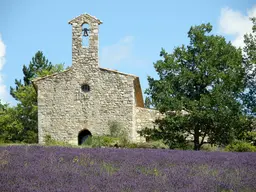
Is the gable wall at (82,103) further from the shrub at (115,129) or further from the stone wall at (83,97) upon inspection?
the shrub at (115,129)

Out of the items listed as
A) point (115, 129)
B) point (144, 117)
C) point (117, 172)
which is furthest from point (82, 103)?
→ point (117, 172)

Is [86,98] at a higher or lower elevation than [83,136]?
higher

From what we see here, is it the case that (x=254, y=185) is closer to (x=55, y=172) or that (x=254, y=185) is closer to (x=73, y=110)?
(x=55, y=172)

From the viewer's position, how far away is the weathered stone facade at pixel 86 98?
22.6m

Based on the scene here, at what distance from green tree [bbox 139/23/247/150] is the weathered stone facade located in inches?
136

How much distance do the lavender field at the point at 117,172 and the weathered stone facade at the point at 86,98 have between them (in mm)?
12124

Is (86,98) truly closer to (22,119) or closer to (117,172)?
(22,119)

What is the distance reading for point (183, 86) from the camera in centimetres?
1908

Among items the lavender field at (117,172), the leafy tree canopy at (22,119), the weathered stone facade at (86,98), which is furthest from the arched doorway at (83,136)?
the lavender field at (117,172)

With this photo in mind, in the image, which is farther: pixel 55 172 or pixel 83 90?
pixel 83 90

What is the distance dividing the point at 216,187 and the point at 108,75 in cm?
1690

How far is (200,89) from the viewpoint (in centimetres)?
1922

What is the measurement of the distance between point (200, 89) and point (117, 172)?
40.4 feet

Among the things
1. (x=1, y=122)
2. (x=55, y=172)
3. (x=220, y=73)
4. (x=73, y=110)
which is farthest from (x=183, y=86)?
(x=1, y=122)
